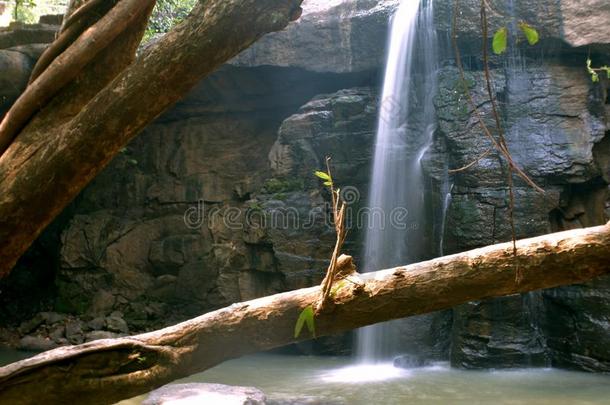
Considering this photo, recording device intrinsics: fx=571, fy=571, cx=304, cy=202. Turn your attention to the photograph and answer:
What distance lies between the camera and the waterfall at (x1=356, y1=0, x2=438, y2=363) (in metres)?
7.75

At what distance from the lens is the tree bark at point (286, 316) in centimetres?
181

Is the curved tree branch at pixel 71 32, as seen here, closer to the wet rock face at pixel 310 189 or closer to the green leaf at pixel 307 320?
the green leaf at pixel 307 320

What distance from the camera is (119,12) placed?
6.57 ft

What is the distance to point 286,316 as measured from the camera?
6.53ft

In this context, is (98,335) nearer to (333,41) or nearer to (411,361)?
(411,361)

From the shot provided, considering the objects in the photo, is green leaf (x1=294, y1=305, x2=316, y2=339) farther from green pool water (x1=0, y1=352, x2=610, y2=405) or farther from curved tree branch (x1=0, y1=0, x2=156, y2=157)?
green pool water (x1=0, y1=352, x2=610, y2=405)

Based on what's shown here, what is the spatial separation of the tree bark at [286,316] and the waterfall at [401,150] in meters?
5.77

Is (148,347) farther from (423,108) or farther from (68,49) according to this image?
(423,108)

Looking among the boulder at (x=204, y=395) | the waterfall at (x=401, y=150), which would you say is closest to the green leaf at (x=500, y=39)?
the boulder at (x=204, y=395)

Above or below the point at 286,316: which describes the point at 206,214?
above

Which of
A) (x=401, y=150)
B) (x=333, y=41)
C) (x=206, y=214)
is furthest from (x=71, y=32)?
(x=206, y=214)

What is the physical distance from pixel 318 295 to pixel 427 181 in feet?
19.1

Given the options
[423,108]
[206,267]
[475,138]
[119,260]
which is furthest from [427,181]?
[119,260]

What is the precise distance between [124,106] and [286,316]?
881 millimetres
